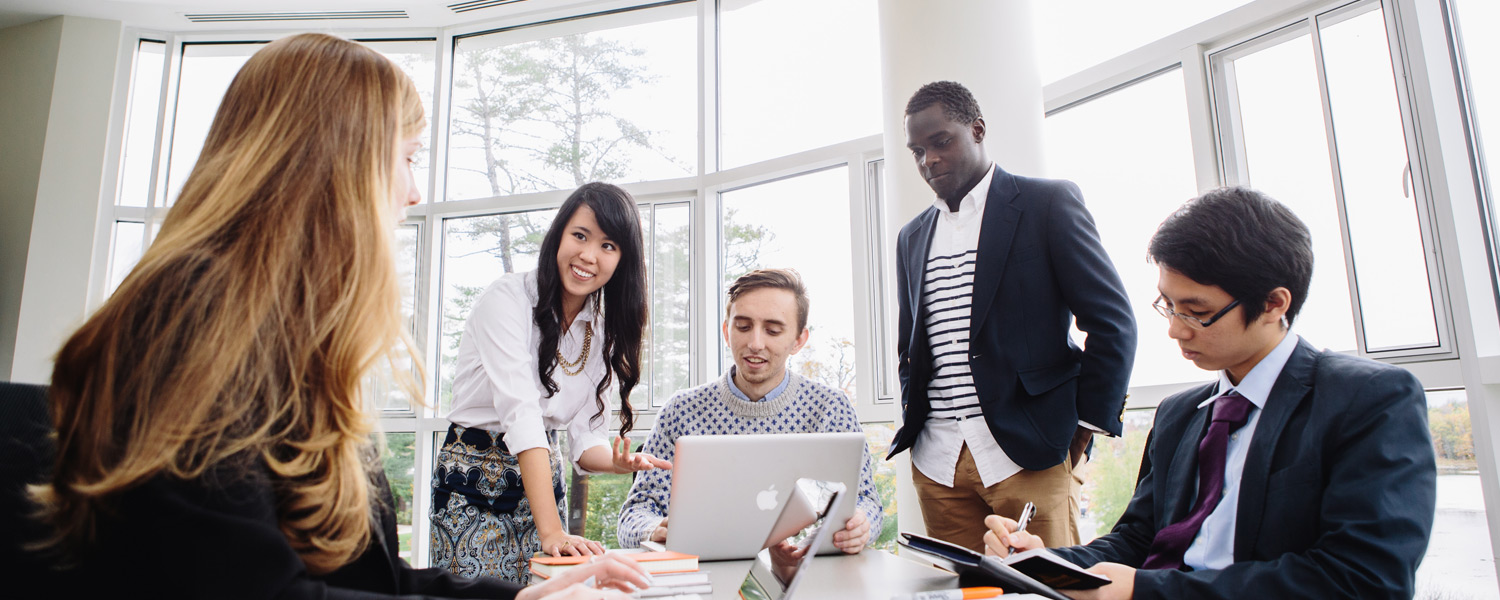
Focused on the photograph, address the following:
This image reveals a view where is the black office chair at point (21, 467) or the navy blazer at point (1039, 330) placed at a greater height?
the navy blazer at point (1039, 330)

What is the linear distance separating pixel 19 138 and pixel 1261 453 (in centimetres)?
658

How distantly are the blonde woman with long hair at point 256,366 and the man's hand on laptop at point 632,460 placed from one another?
83 centimetres

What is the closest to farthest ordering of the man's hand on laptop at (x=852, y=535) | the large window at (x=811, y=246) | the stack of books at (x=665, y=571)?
the stack of books at (x=665, y=571) < the man's hand on laptop at (x=852, y=535) < the large window at (x=811, y=246)

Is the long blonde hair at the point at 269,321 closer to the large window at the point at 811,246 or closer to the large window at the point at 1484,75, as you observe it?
the large window at the point at 1484,75

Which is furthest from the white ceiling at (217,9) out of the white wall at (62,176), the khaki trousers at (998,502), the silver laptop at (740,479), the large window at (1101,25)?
the silver laptop at (740,479)

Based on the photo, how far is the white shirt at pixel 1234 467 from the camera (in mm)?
1273

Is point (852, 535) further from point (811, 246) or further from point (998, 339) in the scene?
point (811, 246)

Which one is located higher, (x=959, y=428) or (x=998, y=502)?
(x=959, y=428)

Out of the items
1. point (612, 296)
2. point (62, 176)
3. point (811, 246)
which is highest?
point (62, 176)

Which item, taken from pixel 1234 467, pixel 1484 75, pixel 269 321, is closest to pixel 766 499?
pixel 1234 467

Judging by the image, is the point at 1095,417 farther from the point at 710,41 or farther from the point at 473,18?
the point at 473,18

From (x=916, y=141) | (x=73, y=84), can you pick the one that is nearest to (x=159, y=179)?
(x=73, y=84)

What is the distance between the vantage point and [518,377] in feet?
5.96

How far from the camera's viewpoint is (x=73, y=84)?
514cm
